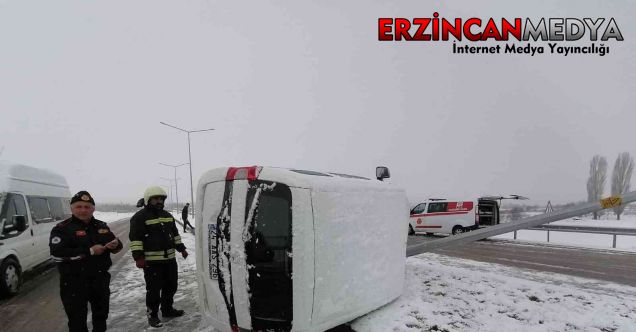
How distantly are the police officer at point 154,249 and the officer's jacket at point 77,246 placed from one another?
2.13ft

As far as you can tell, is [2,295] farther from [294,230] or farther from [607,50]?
[607,50]

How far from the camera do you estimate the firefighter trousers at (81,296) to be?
3.92 m

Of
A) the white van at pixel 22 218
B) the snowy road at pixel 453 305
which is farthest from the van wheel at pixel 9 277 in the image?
the snowy road at pixel 453 305

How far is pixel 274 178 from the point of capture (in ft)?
11.5

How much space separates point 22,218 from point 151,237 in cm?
334

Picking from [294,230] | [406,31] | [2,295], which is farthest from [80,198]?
[406,31]

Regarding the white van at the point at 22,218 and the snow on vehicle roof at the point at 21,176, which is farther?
the snow on vehicle roof at the point at 21,176

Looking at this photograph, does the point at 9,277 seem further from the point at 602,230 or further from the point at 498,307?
the point at 602,230

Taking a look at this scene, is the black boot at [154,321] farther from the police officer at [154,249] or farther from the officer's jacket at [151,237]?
the officer's jacket at [151,237]

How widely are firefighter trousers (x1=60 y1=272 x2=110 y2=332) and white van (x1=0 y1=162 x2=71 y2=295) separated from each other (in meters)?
3.48

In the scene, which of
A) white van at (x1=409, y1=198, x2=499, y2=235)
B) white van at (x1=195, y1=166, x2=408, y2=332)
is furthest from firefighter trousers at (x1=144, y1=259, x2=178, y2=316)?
white van at (x1=409, y1=198, x2=499, y2=235)

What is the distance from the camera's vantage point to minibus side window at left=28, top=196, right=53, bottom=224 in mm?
7716

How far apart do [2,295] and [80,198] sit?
14.1ft

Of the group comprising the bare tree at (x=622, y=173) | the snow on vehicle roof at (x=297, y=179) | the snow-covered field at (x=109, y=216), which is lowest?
the snow-covered field at (x=109, y=216)
